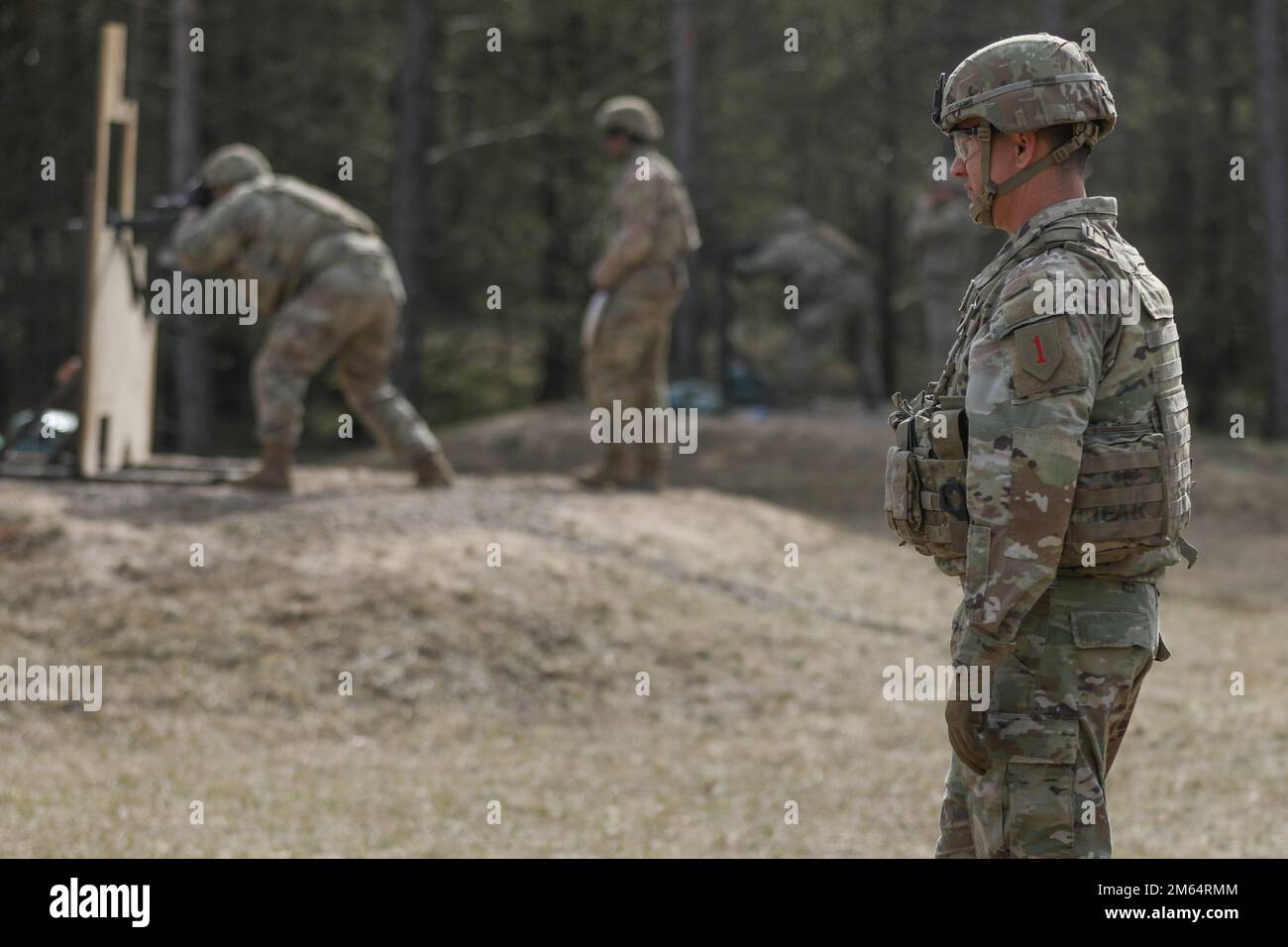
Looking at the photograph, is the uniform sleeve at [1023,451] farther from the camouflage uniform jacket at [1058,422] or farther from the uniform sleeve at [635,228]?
the uniform sleeve at [635,228]

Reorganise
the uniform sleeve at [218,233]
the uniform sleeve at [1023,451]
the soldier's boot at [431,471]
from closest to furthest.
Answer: the uniform sleeve at [1023,451]
the uniform sleeve at [218,233]
the soldier's boot at [431,471]

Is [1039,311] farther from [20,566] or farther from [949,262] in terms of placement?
[949,262]

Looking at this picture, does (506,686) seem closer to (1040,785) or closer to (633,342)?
(633,342)

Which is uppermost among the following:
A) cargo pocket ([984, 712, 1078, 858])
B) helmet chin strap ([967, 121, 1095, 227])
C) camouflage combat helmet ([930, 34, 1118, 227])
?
camouflage combat helmet ([930, 34, 1118, 227])

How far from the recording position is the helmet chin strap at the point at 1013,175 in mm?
3402

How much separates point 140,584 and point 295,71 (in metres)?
12.3

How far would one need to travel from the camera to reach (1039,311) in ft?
10.5

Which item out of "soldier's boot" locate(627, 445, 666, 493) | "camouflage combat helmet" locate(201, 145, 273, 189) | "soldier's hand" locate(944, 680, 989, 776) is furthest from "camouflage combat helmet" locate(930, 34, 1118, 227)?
"soldier's boot" locate(627, 445, 666, 493)

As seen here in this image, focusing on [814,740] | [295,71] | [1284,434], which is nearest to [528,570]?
[814,740]

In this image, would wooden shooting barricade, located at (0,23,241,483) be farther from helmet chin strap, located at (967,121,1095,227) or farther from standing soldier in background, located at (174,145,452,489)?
helmet chin strap, located at (967,121,1095,227)

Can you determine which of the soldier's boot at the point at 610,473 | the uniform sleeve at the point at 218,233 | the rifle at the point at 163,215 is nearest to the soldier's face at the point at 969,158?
the uniform sleeve at the point at 218,233

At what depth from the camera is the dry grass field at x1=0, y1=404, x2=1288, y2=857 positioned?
5.90 metres

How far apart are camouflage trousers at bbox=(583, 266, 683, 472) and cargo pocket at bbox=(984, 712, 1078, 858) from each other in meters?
7.67

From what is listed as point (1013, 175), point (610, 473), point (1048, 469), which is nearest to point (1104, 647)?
point (1048, 469)
